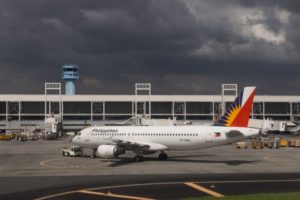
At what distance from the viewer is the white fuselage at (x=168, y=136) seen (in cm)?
4622

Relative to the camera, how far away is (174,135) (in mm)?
49906

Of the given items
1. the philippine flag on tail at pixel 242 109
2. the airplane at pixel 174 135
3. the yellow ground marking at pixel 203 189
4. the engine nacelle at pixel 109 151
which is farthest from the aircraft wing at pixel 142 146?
the yellow ground marking at pixel 203 189

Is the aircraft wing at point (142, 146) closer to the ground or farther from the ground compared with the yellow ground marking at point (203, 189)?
farther from the ground

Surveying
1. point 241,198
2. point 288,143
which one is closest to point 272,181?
point 241,198

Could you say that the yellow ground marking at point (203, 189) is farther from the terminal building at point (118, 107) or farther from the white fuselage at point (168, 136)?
the terminal building at point (118, 107)

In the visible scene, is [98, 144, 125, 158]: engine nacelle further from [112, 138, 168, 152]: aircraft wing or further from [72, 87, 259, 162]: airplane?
[112, 138, 168, 152]: aircraft wing

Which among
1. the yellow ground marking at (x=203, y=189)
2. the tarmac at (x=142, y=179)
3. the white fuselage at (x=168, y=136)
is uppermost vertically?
the white fuselage at (x=168, y=136)

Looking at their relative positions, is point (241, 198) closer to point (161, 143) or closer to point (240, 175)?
point (240, 175)

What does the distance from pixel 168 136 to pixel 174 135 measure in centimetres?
86

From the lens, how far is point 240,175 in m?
36.7

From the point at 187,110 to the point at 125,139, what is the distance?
398 ft

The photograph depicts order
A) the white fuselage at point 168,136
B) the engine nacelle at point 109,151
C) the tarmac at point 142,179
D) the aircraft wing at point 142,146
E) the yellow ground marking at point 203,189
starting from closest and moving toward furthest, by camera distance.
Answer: the yellow ground marking at point 203,189, the tarmac at point 142,179, the white fuselage at point 168,136, the engine nacelle at point 109,151, the aircraft wing at point 142,146

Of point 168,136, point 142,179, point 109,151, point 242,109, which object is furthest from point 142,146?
point 142,179

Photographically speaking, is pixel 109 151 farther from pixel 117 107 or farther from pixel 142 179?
pixel 117 107
